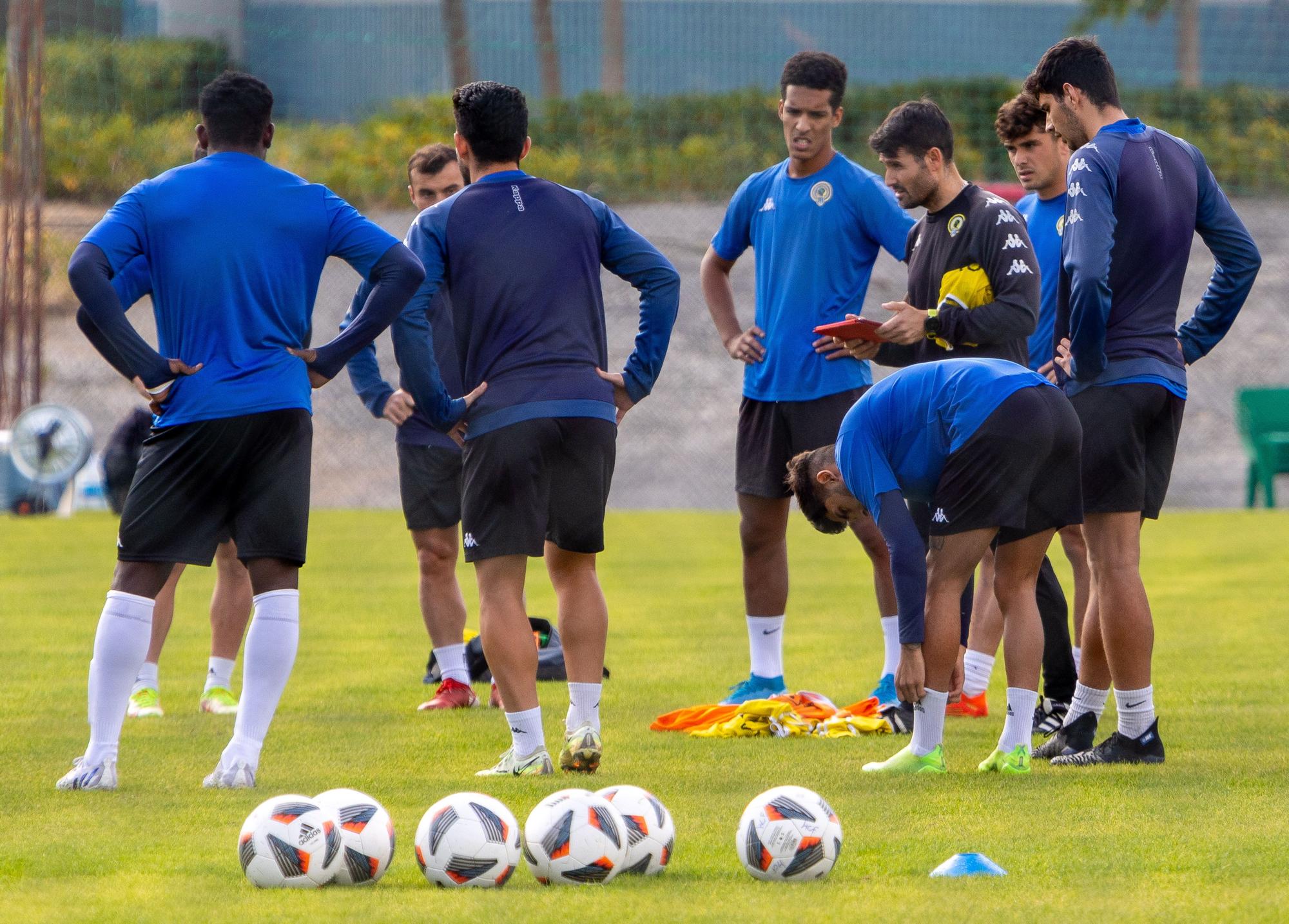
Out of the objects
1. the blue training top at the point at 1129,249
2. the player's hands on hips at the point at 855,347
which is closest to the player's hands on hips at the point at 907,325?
the player's hands on hips at the point at 855,347

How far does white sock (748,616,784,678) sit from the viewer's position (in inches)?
290

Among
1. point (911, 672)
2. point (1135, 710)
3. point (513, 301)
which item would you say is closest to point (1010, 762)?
point (1135, 710)

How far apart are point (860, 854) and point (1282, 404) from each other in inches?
652

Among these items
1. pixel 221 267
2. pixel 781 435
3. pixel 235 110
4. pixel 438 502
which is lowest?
pixel 438 502

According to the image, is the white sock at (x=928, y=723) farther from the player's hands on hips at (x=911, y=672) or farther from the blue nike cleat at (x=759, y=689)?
the blue nike cleat at (x=759, y=689)

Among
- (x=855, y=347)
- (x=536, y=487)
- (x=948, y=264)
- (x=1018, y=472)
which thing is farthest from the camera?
(x=855, y=347)

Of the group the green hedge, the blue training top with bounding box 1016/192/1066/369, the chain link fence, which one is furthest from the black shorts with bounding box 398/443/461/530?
the green hedge

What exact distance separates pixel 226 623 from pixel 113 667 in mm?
1752

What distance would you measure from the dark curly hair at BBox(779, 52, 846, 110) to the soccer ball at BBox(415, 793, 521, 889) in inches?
157

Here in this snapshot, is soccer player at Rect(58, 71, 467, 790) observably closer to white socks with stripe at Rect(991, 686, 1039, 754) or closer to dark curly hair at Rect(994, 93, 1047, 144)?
white socks with stripe at Rect(991, 686, 1039, 754)

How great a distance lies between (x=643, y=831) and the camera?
424 cm

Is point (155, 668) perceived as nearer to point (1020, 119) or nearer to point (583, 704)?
point (583, 704)

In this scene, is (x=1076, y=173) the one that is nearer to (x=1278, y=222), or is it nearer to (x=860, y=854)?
(x=860, y=854)

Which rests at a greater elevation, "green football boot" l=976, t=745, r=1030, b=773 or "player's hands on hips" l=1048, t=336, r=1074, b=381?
"player's hands on hips" l=1048, t=336, r=1074, b=381
